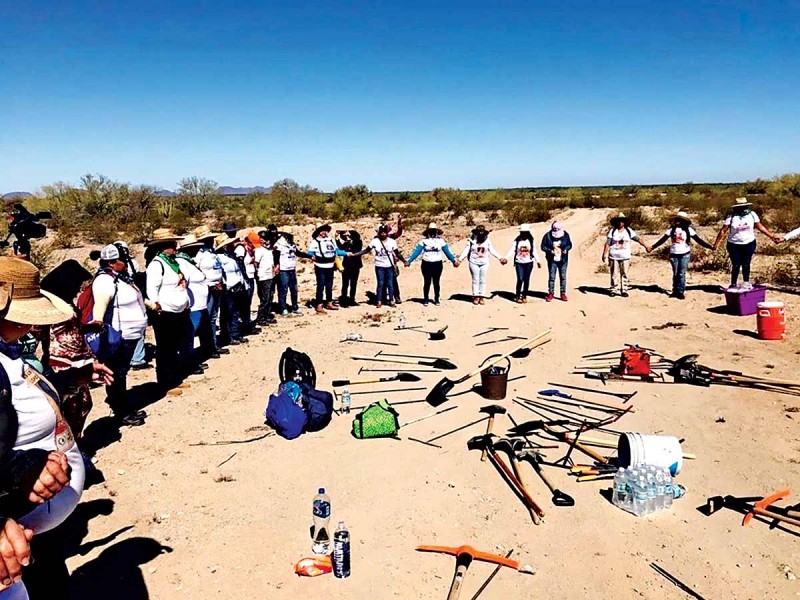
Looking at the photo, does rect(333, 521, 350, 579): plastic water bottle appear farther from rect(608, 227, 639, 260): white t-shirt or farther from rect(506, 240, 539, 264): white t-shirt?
rect(608, 227, 639, 260): white t-shirt

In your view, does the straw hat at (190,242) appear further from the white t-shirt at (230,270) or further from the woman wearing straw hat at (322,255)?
the woman wearing straw hat at (322,255)

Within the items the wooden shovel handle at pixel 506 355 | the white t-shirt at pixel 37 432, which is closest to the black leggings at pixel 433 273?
the wooden shovel handle at pixel 506 355

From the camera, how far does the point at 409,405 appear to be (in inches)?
290

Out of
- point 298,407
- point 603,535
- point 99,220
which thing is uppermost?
point 99,220

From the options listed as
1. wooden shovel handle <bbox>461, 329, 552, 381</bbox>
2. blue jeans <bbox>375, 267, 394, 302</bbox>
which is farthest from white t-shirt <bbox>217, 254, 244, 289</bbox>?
wooden shovel handle <bbox>461, 329, 552, 381</bbox>

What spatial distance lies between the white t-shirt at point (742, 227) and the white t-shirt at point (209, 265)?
959 centimetres

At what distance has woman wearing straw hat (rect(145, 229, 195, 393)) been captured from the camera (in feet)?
23.1

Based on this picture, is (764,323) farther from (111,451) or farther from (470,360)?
(111,451)

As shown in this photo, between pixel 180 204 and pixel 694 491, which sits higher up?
pixel 180 204

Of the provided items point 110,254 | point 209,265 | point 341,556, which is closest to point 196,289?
point 209,265

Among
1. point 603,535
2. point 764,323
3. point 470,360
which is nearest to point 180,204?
point 470,360

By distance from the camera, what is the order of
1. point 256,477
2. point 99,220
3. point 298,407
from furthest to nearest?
point 99,220, point 298,407, point 256,477

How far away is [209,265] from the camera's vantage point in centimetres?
895

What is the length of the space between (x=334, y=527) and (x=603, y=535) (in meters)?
2.12
